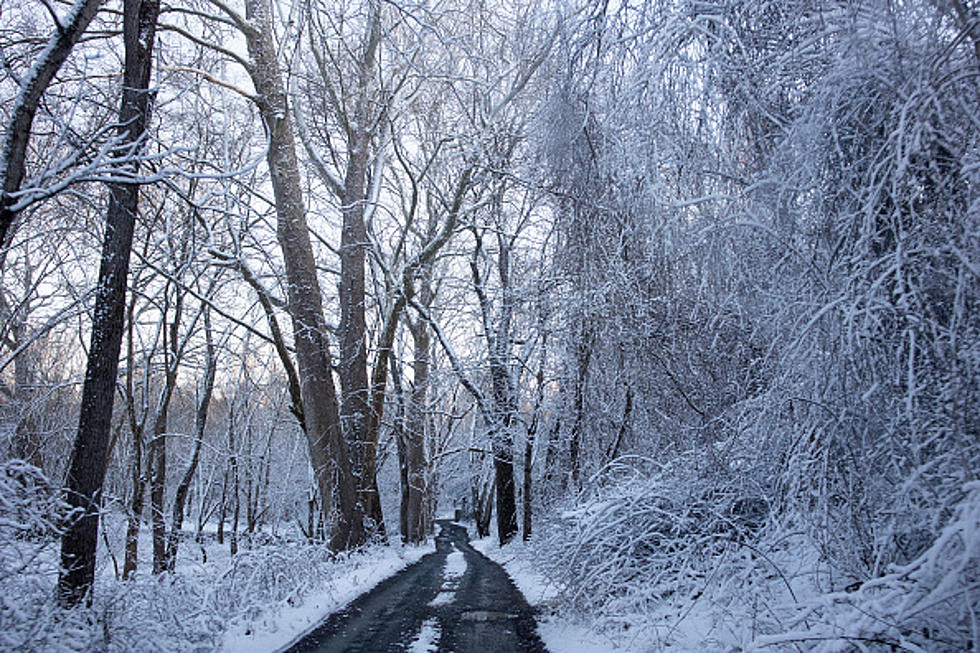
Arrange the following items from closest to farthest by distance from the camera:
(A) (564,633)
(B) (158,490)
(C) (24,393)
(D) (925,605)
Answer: (D) (925,605) → (A) (564,633) → (C) (24,393) → (B) (158,490)

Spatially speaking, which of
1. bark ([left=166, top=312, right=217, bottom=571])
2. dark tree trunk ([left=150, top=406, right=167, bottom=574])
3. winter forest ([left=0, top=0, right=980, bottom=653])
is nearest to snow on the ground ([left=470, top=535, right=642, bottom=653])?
winter forest ([left=0, top=0, right=980, bottom=653])

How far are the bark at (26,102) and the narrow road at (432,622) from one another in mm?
4174

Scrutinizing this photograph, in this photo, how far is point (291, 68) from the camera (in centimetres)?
1280

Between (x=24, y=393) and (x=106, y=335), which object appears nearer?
(x=106, y=335)

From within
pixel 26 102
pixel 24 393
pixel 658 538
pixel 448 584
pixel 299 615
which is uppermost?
pixel 26 102

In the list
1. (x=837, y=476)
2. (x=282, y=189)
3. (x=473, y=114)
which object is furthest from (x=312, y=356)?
(x=837, y=476)

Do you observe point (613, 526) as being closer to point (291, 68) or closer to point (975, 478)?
point (975, 478)

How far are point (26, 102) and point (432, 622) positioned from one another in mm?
6099

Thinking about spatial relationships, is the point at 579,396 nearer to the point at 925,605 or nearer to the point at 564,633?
the point at 564,633

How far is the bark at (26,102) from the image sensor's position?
4.66 m

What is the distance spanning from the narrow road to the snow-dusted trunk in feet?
9.43

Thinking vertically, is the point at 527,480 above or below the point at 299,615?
above

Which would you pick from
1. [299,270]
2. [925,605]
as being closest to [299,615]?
[925,605]

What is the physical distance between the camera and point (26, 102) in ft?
15.7
